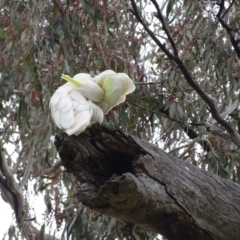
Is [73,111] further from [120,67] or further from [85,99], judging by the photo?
[120,67]

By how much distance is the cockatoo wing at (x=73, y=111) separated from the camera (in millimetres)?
1772

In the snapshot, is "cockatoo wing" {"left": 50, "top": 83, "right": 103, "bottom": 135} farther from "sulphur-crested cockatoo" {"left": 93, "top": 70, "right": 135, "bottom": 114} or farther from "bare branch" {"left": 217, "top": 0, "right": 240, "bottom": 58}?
"bare branch" {"left": 217, "top": 0, "right": 240, "bottom": 58}

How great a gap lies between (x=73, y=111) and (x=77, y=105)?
2.0 inches

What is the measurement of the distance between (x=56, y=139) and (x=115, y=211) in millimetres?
277

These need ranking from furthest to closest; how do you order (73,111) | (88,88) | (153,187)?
(88,88)
(73,111)
(153,187)

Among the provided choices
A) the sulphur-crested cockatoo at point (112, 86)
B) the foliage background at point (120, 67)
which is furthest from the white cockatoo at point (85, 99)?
the foliage background at point (120, 67)

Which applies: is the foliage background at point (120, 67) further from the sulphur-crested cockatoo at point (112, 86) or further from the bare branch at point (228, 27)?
the sulphur-crested cockatoo at point (112, 86)

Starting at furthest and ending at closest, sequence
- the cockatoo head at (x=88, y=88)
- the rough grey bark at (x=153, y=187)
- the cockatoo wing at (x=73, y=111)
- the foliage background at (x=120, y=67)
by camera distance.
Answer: the foliage background at (x=120, y=67) → the cockatoo head at (x=88, y=88) → the cockatoo wing at (x=73, y=111) → the rough grey bark at (x=153, y=187)

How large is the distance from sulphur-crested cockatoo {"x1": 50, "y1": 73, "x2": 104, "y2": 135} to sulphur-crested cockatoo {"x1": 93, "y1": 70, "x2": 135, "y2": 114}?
25 mm

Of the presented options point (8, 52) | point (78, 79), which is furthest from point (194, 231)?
point (8, 52)

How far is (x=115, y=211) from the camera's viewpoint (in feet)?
5.33

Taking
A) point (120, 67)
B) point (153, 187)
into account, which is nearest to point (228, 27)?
point (120, 67)

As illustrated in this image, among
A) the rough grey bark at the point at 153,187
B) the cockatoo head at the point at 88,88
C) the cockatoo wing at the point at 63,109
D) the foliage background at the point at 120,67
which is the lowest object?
the rough grey bark at the point at 153,187

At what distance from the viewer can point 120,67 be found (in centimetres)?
291
